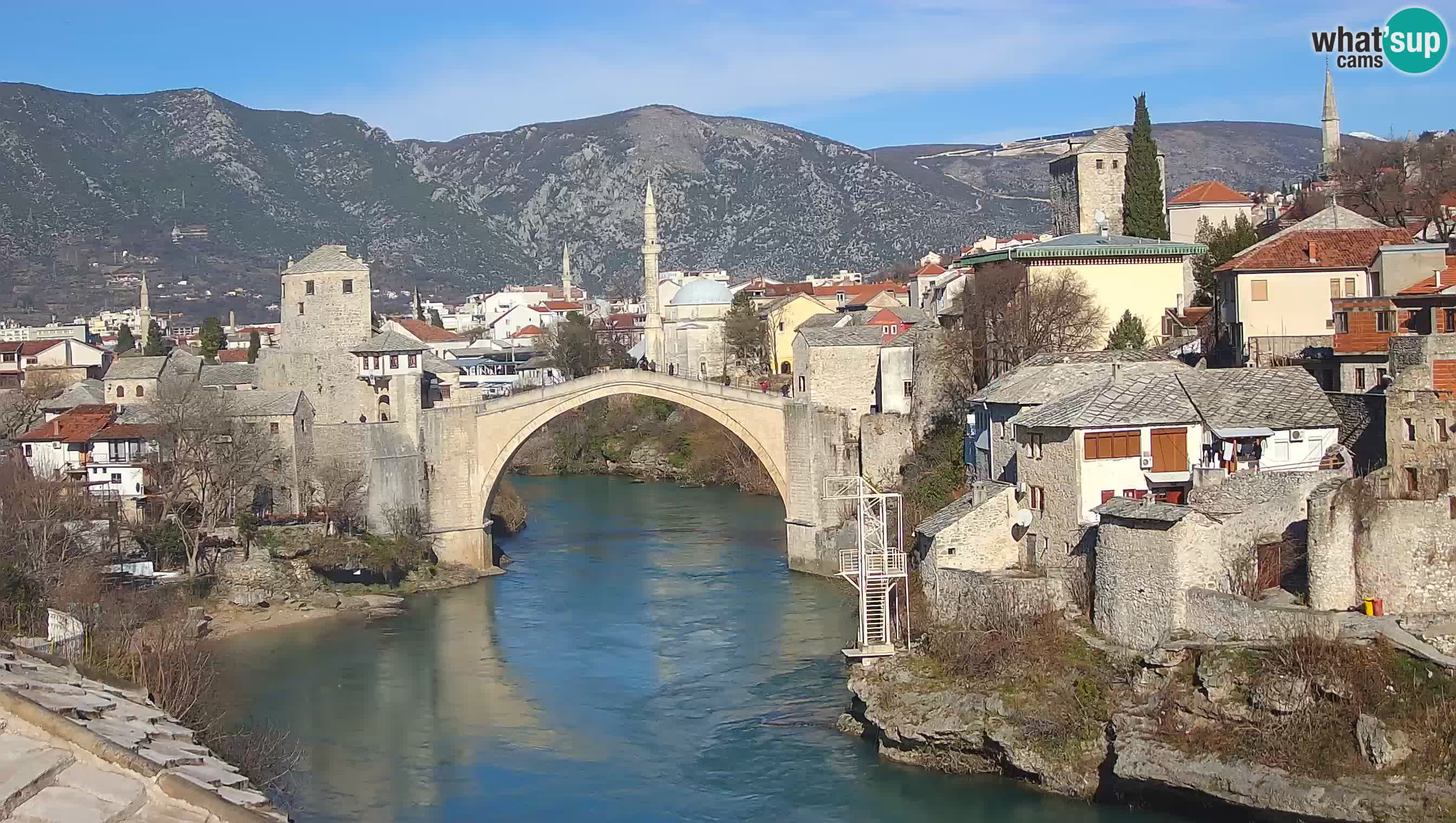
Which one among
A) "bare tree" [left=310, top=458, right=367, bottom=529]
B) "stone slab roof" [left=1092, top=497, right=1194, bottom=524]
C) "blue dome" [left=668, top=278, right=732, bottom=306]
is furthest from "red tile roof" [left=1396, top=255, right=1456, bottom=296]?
"blue dome" [left=668, top=278, right=732, bottom=306]

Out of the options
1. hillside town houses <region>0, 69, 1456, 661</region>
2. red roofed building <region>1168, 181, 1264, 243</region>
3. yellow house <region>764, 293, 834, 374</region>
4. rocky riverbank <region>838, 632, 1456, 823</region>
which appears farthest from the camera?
yellow house <region>764, 293, 834, 374</region>

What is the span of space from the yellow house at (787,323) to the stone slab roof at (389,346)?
682 inches

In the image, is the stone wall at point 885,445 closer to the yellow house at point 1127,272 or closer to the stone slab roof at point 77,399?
the yellow house at point 1127,272

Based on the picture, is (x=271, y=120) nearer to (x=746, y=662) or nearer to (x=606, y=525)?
(x=606, y=525)

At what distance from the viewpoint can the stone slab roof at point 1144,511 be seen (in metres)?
20.2

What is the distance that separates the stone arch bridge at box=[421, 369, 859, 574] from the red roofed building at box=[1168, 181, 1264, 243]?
13149 millimetres

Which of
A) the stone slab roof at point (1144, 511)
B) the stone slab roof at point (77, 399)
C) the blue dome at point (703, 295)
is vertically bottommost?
the stone slab roof at point (1144, 511)

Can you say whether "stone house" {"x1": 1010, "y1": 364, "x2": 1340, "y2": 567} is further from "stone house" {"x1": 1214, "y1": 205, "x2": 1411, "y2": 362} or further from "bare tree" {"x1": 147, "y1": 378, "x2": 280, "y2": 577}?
"bare tree" {"x1": 147, "y1": 378, "x2": 280, "y2": 577}

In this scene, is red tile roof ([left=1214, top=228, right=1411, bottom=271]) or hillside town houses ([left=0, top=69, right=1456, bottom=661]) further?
red tile roof ([left=1214, top=228, right=1411, bottom=271])

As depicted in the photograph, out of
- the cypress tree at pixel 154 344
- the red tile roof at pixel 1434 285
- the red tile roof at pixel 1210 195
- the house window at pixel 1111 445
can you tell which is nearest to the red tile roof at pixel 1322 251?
the red tile roof at pixel 1434 285

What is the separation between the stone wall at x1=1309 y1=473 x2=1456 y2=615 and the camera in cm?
1914

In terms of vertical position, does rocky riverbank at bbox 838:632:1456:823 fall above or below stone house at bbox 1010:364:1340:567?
below

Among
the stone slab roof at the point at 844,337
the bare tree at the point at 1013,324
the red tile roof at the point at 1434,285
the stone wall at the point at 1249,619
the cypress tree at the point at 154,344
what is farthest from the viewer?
the cypress tree at the point at 154,344

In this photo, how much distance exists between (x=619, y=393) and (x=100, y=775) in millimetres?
31885
